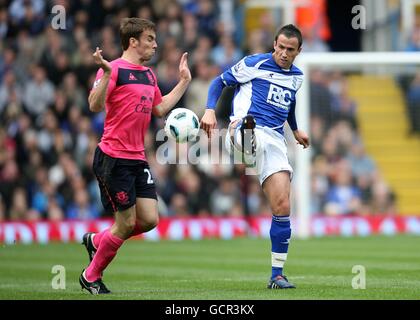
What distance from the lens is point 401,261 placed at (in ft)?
43.1

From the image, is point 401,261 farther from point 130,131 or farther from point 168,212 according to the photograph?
point 168,212

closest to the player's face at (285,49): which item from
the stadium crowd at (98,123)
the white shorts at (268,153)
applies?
the white shorts at (268,153)

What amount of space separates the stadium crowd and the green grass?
75.2 inches

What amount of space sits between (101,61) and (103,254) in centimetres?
182

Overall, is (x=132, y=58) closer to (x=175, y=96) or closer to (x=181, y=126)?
(x=175, y=96)

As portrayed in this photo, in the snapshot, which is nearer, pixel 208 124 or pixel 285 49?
pixel 208 124

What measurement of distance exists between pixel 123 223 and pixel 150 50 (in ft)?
5.39

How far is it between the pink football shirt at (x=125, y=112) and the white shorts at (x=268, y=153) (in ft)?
3.27

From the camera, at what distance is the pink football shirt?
30.6 ft

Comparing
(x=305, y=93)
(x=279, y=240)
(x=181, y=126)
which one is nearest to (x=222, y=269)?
(x=279, y=240)

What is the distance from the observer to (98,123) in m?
21.5

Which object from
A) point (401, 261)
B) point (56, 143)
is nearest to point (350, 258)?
point (401, 261)

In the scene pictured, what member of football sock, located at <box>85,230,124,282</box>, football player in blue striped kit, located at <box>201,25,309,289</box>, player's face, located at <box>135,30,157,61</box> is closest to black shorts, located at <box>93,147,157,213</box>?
football sock, located at <box>85,230,124,282</box>

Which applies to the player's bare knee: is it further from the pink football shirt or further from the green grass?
the pink football shirt
